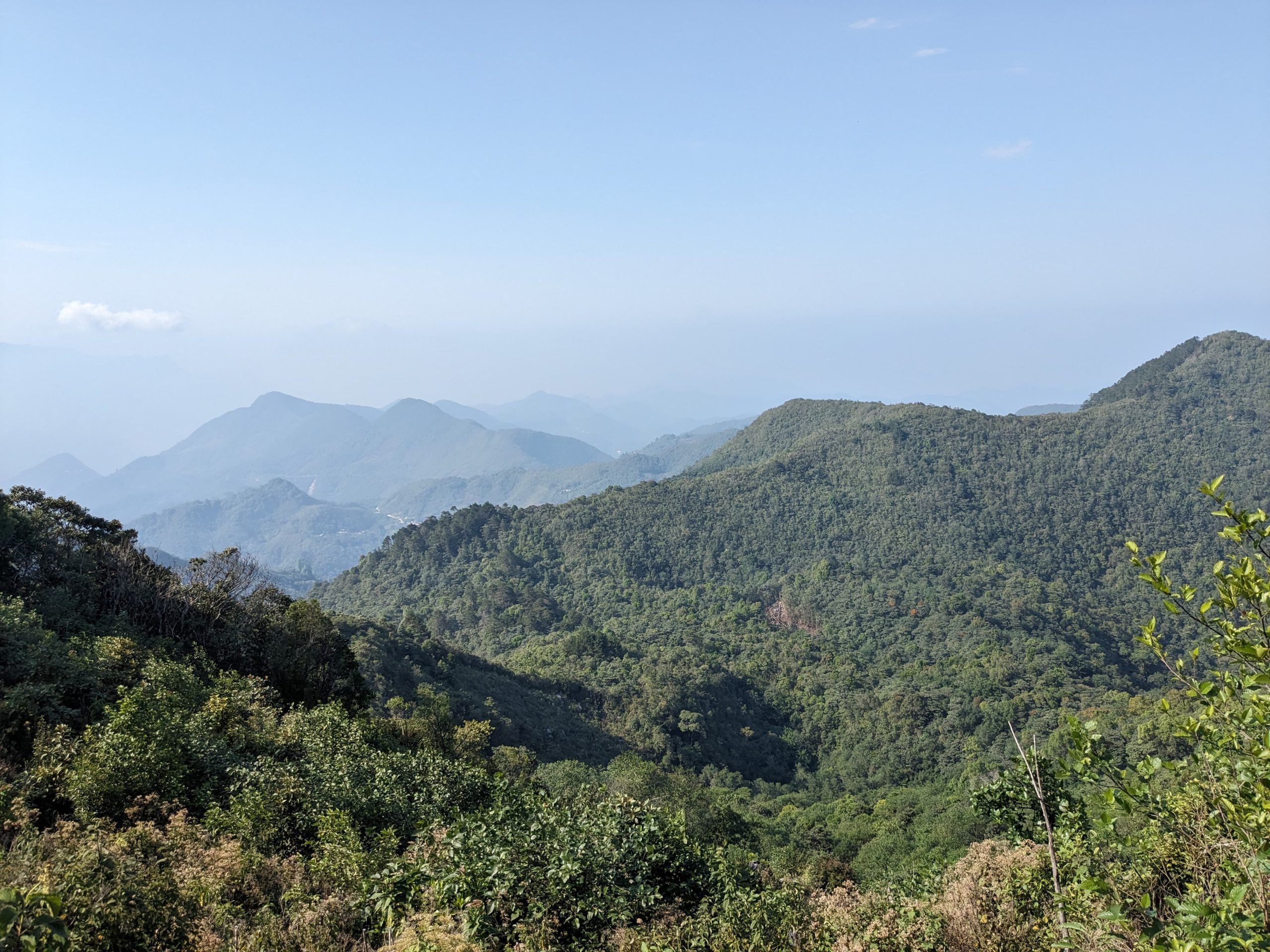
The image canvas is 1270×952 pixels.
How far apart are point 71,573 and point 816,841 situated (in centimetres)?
2593

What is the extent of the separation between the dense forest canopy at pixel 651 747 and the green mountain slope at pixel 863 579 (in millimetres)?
439

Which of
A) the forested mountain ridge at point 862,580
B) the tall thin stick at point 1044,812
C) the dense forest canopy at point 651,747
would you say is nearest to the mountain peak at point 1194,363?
the forested mountain ridge at point 862,580

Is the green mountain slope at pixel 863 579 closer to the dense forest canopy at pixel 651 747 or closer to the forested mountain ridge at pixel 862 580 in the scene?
the forested mountain ridge at pixel 862 580

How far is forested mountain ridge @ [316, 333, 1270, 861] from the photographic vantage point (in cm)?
4597

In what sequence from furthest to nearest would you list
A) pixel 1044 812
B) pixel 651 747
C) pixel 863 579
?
1. pixel 863 579
2. pixel 651 747
3. pixel 1044 812

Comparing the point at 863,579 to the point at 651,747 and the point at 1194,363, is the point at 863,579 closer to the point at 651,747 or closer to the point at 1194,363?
the point at 651,747

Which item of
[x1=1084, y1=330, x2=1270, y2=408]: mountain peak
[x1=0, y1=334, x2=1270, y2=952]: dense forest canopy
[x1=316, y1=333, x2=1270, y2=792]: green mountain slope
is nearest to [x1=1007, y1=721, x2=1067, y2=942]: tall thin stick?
[x1=0, y1=334, x2=1270, y2=952]: dense forest canopy

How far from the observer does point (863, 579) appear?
7231cm

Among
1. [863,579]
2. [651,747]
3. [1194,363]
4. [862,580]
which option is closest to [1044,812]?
[651,747]

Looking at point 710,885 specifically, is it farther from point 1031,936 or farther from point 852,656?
point 852,656

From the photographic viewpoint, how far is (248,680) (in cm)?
1736

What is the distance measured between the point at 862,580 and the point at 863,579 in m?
0.41

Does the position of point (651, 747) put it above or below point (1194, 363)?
below

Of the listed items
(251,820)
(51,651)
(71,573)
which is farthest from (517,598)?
(251,820)
